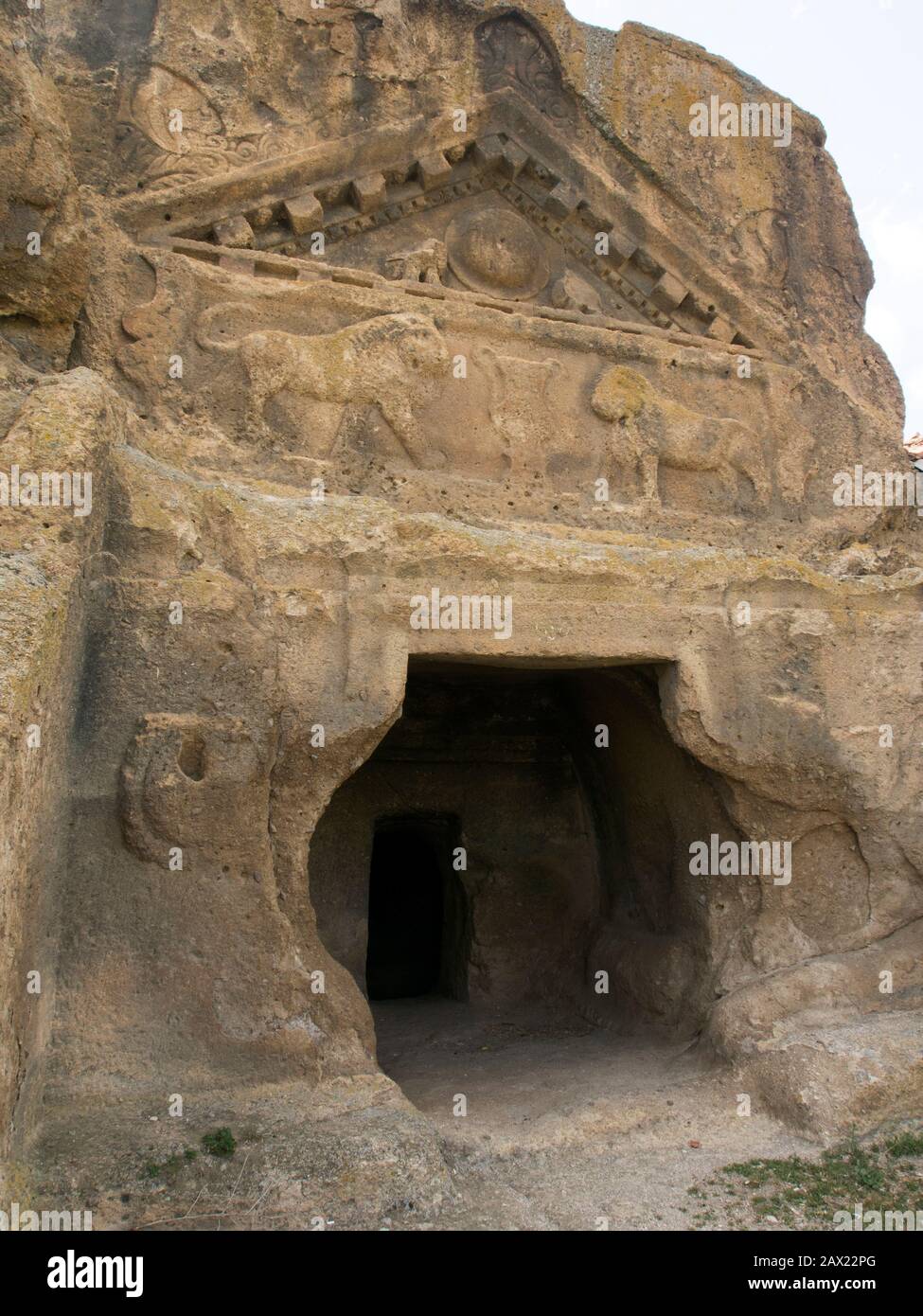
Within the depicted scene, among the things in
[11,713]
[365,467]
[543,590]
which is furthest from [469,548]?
[11,713]

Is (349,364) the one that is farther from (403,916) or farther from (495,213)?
(403,916)

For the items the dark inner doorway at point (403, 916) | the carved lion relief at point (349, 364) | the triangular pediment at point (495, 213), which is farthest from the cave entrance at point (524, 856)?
the triangular pediment at point (495, 213)

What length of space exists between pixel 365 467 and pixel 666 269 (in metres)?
2.50

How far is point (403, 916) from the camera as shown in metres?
8.32

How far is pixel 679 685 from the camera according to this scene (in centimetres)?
516

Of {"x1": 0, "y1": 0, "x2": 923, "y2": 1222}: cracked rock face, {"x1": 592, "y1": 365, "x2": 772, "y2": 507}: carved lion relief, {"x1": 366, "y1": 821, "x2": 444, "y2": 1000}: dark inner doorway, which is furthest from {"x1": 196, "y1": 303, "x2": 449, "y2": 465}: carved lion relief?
{"x1": 366, "y1": 821, "x2": 444, "y2": 1000}: dark inner doorway

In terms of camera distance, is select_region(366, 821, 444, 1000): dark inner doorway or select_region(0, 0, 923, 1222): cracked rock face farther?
select_region(366, 821, 444, 1000): dark inner doorway

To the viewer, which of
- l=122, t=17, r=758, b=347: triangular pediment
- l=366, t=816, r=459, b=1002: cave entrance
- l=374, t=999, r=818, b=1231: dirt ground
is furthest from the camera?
l=366, t=816, r=459, b=1002: cave entrance

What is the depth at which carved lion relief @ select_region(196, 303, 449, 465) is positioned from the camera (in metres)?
5.29

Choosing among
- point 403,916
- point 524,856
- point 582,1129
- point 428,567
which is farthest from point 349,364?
point 403,916

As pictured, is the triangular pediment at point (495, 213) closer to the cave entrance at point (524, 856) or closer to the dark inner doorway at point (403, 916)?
the cave entrance at point (524, 856)

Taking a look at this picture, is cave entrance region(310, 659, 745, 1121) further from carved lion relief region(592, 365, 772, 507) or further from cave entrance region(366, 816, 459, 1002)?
carved lion relief region(592, 365, 772, 507)

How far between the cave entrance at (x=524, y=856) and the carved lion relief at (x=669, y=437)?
4.21 ft

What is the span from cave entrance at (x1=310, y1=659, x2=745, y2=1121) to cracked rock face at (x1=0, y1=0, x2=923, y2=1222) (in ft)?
0.11
